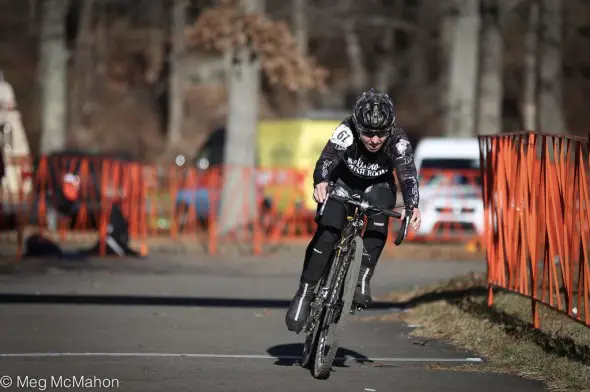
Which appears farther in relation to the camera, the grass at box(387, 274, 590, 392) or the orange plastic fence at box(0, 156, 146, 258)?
the orange plastic fence at box(0, 156, 146, 258)

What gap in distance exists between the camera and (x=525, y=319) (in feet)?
41.8

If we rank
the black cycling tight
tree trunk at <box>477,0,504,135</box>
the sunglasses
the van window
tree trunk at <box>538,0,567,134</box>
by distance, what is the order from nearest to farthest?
1. the sunglasses
2. the black cycling tight
3. the van window
4. tree trunk at <box>477,0,504,135</box>
5. tree trunk at <box>538,0,567,134</box>

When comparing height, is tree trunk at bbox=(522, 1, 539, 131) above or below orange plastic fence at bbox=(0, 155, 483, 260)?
above

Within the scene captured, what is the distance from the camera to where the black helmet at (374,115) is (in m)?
10.0

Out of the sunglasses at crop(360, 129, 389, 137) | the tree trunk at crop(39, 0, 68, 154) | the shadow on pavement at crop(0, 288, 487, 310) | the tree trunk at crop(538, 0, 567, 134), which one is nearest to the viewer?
the sunglasses at crop(360, 129, 389, 137)

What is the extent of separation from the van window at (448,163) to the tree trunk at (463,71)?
633 centimetres

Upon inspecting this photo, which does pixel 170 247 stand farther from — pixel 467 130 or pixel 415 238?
pixel 467 130

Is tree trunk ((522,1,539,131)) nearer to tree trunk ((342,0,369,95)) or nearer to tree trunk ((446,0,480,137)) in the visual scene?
tree trunk ((342,0,369,95))

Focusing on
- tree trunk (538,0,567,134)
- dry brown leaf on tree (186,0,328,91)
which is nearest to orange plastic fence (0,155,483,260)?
dry brown leaf on tree (186,0,328,91)

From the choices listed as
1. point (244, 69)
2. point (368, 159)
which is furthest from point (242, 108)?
point (368, 159)

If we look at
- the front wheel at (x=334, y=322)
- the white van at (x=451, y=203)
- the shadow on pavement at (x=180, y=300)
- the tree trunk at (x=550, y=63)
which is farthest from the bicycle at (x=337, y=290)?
the tree trunk at (x=550, y=63)

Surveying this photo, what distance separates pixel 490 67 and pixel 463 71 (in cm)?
A: 712

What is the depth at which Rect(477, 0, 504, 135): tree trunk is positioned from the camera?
4019 centimetres

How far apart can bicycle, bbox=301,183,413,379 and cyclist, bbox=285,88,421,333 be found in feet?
0.22
